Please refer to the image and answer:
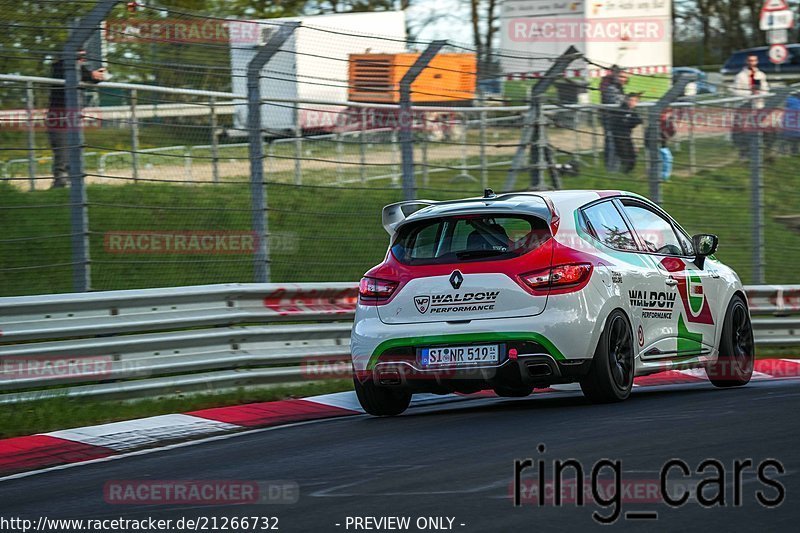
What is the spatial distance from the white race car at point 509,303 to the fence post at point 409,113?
2669 millimetres

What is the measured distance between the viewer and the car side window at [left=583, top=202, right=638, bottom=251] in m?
9.38

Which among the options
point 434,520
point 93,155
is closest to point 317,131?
point 93,155

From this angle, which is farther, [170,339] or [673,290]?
[170,339]

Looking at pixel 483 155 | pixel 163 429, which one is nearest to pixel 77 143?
pixel 163 429

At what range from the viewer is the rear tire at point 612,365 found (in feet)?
29.2

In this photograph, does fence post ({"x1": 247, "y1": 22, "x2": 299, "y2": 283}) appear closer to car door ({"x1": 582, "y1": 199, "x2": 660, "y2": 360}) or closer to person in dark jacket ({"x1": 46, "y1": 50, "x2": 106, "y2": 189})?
person in dark jacket ({"x1": 46, "y1": 50, "x2": 106, "y2": 189})

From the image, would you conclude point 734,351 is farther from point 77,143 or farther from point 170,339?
point 77,143

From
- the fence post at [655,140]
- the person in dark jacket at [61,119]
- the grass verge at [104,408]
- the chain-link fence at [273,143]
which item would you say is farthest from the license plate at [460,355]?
the fence post at [655,140]

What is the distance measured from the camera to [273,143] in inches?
476

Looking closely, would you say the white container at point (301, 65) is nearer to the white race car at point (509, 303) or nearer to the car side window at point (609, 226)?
the white race car at point (509, 303)

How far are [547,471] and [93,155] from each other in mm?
5850

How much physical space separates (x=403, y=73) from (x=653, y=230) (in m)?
3.37

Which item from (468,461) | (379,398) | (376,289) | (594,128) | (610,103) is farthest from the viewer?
(610,103)

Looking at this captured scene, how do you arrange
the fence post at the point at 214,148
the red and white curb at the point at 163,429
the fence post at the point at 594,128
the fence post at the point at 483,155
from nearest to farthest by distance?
the red and white curb at the point at 163,429
the fence post at the point at 214,148
the fence post at the point at 483,155
the fence post at the point at 594,128
